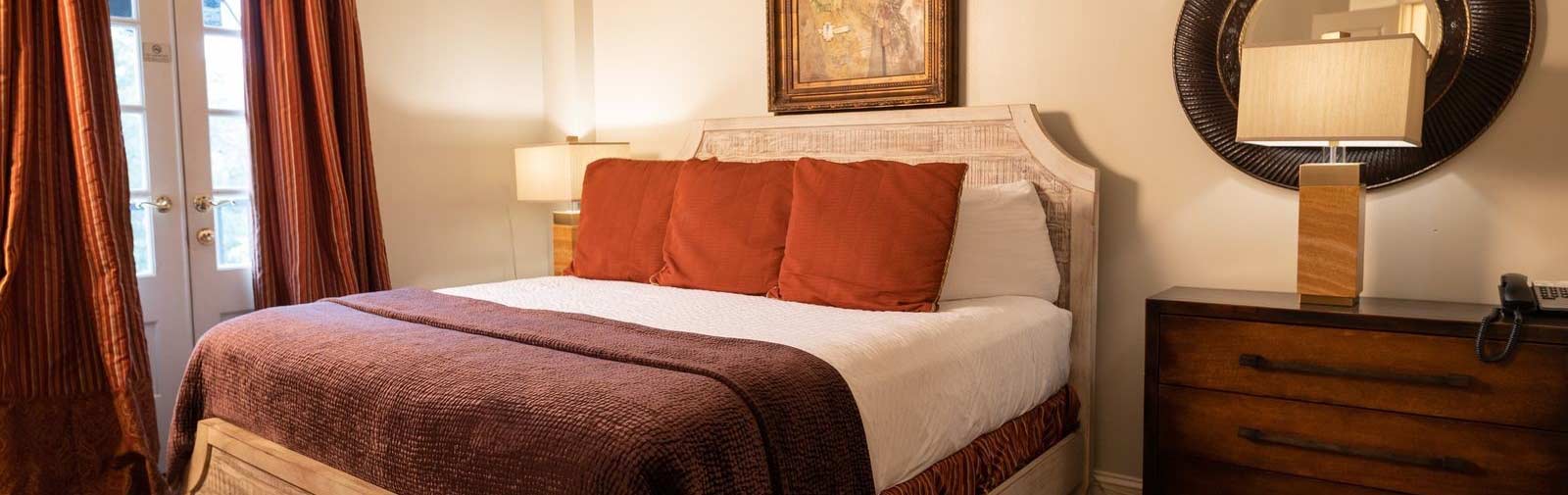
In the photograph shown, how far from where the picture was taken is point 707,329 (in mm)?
2055

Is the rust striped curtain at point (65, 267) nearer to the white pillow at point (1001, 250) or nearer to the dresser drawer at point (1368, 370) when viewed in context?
the white pillow at point (1001, 250)

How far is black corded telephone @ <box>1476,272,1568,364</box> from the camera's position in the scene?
185 centimetres

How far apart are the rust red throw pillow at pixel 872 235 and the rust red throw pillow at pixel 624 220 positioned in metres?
0.51

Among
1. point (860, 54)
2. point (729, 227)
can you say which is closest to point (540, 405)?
point (729, 227)

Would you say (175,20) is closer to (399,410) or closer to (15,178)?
(15,178)

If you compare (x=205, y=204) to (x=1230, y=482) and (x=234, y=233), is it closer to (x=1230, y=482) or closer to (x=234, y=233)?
(x=234, y=233)

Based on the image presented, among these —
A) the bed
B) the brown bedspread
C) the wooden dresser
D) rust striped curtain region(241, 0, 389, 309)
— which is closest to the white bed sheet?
the bed

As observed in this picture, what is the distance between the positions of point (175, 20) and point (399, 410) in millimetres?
1950

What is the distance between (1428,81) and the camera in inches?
85.7

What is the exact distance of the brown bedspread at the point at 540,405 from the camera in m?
1.38

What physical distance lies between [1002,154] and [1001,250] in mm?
327

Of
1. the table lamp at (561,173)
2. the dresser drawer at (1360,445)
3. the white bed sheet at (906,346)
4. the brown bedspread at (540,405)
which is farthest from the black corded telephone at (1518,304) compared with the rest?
the table lamp at (561,173)

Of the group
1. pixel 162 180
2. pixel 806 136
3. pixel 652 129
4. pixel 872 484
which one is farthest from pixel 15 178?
pixel 872 484

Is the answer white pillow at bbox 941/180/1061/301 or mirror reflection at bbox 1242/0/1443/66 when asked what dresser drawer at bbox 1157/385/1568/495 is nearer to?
white pillow at bbox 941/180/1061/301
